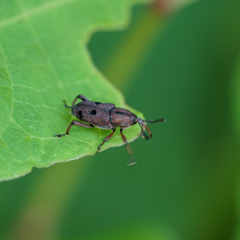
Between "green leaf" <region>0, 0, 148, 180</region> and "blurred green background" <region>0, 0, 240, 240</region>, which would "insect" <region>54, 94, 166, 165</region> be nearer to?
"green leaf" <region>0, 0, 148, 180</region>

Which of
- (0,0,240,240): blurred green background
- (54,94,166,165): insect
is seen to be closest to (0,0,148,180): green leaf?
(54,94,166,165): insect

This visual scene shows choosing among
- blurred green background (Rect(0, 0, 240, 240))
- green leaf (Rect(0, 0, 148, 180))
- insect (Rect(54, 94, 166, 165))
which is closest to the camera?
green leaf (Rect(0, 0, 148, 180))

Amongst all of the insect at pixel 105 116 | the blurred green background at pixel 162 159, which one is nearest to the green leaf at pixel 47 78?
the insect at pixel 105 116

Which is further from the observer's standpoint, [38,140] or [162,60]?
[162,60]

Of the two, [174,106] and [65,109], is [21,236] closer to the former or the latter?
[65,109]

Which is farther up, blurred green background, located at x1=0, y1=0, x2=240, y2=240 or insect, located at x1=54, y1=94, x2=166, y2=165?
insect, located at x1=54, y1=94, x2=166, y2=165

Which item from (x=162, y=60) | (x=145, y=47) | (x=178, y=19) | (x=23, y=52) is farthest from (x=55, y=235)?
(x=178, y=19)

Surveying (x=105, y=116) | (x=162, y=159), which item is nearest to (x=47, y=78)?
(x=105, y=116)
